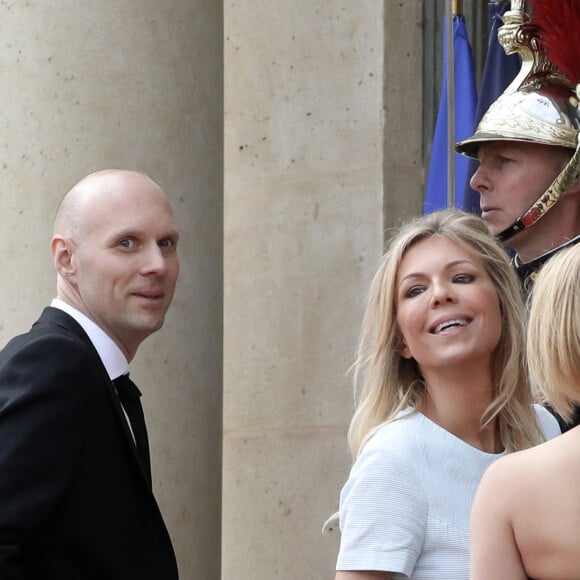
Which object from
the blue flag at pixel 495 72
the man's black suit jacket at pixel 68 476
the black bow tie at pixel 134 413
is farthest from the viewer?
the blue flag at pixel 495 72

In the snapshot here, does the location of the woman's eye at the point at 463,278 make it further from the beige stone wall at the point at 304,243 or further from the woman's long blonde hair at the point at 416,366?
the beige stone wall at the point at 304,243

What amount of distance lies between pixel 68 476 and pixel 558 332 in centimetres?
116

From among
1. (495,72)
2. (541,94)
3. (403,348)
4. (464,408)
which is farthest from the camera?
(495,72)

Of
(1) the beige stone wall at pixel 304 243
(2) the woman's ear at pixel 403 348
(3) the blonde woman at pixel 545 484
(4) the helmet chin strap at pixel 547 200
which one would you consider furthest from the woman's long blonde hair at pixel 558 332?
(1) the beige stone wall at pixel 304 243

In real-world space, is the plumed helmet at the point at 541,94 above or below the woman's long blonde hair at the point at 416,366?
above

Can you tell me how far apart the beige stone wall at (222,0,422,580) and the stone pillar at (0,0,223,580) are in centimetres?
130

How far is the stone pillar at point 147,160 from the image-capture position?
5.07 meters

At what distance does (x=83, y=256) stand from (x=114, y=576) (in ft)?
2.57

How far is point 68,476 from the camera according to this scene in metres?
3.21

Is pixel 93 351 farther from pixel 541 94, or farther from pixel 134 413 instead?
pixel 541 94

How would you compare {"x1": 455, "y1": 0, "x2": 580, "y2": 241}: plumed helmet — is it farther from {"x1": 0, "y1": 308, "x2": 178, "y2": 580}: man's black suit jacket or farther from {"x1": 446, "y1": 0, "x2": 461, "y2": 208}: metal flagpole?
{"x1": 0, "y1": 308, "x2": 178, "y2": 580}: man's black suit jacket

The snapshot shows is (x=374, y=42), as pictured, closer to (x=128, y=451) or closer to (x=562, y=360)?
(x=128, y=451)

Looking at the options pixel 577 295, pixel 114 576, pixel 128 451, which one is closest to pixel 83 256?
pixel 128 451

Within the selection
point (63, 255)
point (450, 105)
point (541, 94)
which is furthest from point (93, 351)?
point (450, 105)
